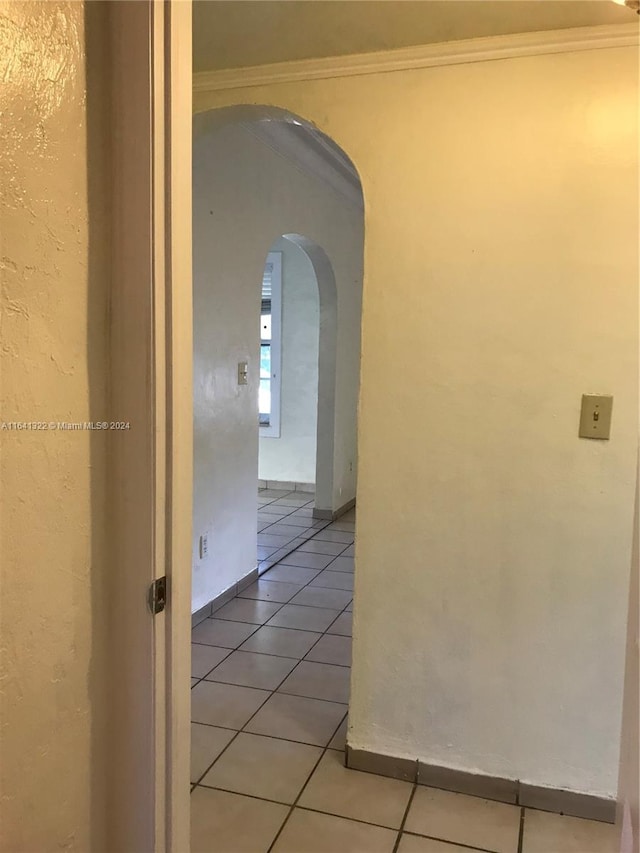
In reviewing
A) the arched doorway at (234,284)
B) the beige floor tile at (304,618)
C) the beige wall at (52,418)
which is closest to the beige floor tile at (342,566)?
the arched doorway at (234,284)

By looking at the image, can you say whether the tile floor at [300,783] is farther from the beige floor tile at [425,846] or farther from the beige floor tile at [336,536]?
the beige floor tile at [336,536]

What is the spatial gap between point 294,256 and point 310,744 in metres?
4.48

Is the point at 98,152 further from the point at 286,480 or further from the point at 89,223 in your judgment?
the point at 286,480

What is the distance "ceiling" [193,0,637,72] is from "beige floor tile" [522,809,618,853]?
2.13 metres

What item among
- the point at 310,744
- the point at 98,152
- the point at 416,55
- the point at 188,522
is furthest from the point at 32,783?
the point at 416,55

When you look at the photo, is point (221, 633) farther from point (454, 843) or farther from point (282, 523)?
point (282, 523)

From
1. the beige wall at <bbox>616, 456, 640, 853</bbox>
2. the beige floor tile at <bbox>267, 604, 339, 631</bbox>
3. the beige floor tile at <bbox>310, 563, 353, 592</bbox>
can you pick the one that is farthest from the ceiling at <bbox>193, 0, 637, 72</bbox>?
the beige floor tile at <bbox>310, 563, 353, 592</bbox>

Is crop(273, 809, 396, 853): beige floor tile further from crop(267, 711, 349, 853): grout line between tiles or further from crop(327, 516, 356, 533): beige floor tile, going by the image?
crop(327, 516, 356, 533): beige floor tile

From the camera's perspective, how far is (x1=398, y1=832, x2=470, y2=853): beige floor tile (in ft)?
5.97

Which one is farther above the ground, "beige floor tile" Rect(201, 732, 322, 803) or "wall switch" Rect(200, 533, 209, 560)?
"wall switch" Rect(200, 533, 209, 560)

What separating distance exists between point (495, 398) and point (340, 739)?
1302 millimetres
